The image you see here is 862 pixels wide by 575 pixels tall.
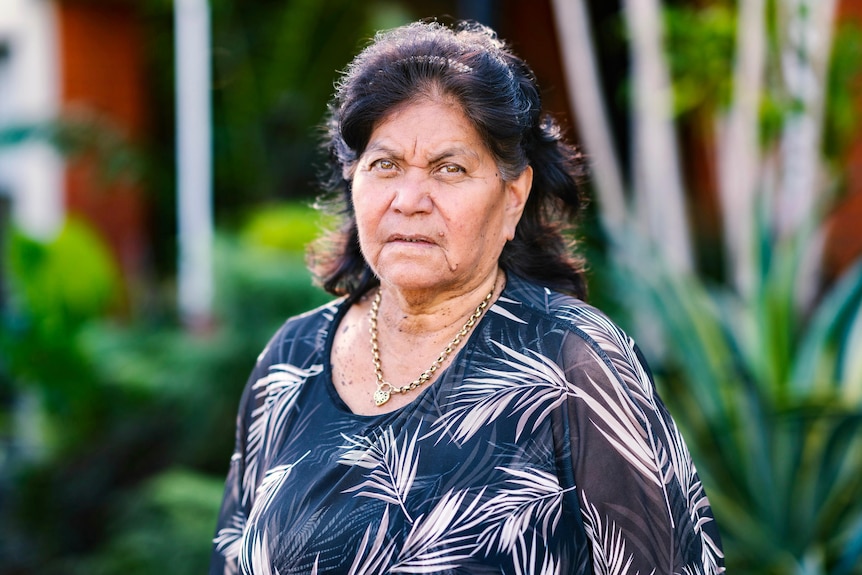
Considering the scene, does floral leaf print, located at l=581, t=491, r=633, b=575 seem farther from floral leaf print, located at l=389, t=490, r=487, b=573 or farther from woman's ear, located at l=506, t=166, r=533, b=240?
woman's ear, located at l=506, t=166, r=533, b=240

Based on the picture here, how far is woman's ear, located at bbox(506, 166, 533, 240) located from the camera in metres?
1.93

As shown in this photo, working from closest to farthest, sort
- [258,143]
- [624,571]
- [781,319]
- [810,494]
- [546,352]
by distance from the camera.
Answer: [624,571]
[546,352]
[810,494]
[781,319]
[258,143]

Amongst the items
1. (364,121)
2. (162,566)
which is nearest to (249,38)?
(162,566)

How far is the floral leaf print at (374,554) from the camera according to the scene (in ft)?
5.51

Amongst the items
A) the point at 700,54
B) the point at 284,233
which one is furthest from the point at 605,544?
the point at 284,233

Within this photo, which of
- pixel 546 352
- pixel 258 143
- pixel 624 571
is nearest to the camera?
pixel 624 571

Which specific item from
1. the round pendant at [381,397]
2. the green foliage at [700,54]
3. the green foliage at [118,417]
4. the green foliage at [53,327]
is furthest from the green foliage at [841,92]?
the green foliage at [53,327]

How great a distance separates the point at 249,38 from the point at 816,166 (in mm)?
6133

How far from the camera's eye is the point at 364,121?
190 cm

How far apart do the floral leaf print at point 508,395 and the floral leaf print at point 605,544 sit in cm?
17

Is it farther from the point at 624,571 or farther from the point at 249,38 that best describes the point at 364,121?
the point at 249,38

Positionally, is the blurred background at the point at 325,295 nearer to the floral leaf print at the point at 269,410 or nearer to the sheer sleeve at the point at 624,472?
the floral leaf print at the point at 269,410

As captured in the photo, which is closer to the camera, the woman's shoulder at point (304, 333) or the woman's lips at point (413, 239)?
the woman's lips at point (413, 239)

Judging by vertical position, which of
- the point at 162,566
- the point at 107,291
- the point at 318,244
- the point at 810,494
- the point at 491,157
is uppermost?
the point at 491,157
